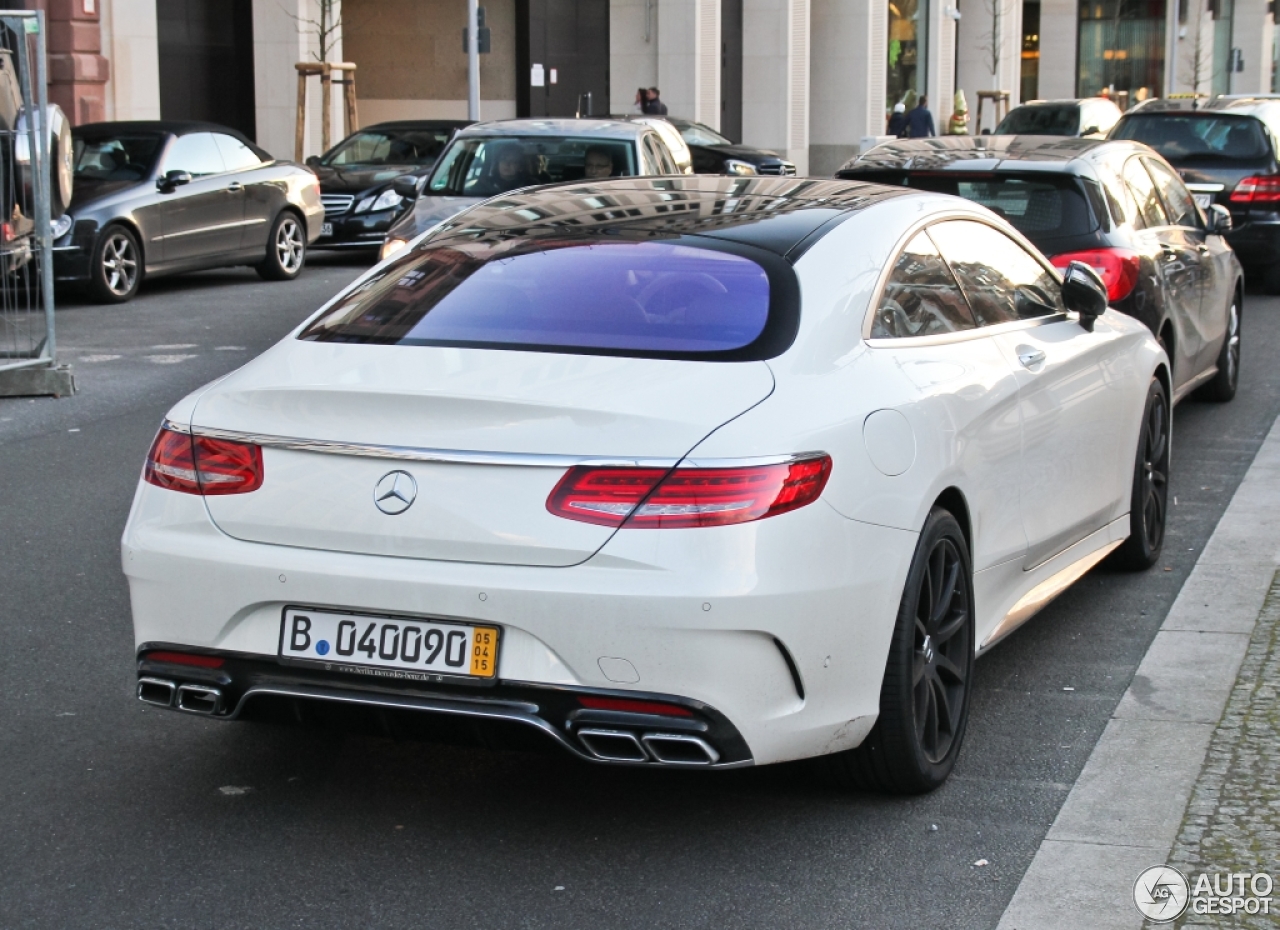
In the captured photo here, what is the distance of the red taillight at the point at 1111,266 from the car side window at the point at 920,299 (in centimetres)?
377

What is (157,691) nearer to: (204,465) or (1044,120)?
(204,465)

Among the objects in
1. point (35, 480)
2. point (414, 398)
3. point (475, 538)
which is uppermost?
point (414, 398)

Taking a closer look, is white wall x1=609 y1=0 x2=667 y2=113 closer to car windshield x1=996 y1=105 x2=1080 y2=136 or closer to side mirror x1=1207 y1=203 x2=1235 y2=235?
car windshield x1=996 y1=105 x2=1080 y2=136

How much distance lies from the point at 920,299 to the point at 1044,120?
25385mm

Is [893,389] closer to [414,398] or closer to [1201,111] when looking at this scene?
[414,398]

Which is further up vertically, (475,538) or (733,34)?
(733,34)

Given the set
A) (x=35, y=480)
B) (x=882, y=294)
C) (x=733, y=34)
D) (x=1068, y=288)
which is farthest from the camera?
(x=733, y=34)

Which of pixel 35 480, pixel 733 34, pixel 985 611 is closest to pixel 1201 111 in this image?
pixel 35 480

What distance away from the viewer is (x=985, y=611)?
5.21 metres

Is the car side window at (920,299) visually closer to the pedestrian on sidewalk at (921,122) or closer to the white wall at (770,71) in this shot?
the pedestrian on sidewalk at (921,122)

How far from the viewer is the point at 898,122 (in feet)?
147

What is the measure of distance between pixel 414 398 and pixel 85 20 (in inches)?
882

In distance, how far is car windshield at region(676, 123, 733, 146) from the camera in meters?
28.7

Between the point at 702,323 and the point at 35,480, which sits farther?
the point at 35,480
